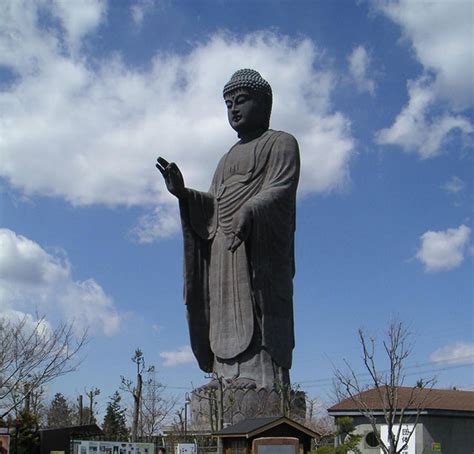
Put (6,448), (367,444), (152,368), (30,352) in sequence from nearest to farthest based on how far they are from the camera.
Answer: (6,448) < (30,352) < (367,444) < (152,368)

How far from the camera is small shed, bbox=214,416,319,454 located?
1187cm

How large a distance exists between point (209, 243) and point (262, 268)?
196cm

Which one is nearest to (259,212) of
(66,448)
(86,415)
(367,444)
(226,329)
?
(226,329)

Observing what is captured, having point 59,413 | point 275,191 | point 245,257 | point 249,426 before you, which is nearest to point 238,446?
point 249,426

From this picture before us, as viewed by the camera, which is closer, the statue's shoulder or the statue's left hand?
the statue's left hand

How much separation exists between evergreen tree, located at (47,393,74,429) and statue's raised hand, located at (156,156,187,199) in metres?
31.6

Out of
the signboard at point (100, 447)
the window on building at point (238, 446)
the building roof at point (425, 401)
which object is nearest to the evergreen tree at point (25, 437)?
the signboard at point (100, 447)

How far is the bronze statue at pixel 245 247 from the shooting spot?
62.7 feet

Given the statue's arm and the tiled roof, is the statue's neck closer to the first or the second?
the statue's arm

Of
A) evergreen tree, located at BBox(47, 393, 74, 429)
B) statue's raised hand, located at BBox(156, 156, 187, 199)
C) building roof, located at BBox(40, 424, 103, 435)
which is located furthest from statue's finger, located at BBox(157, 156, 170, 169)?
evergreen tree, located at BBox(47, 393, 74, 429)

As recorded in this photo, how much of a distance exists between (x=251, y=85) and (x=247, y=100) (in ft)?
1.30

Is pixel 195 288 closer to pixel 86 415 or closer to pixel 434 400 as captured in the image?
pixel 434 400

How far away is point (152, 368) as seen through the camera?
112 feet

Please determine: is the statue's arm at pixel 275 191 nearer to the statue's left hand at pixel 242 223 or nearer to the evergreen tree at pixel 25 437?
the statue's left hand at pixel 242 223
